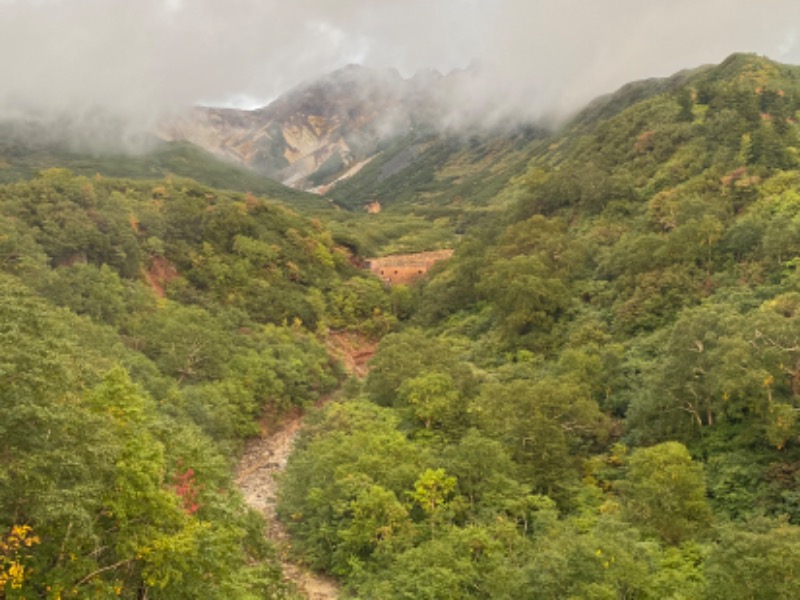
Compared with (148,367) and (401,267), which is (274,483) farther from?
(401,267)

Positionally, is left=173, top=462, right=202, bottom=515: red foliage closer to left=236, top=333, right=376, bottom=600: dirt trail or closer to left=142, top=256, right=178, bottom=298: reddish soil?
left=236, top=333, right=376, bottom=600: dirt trail

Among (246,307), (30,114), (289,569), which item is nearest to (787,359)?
(289,569)

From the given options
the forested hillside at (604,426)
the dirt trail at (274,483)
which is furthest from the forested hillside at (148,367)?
the forested hillside at (604,426)

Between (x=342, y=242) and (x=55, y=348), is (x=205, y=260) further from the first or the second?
(x=55, y=348)

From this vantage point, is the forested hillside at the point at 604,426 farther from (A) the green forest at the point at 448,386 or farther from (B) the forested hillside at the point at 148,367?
(B) the forested hillside at the point at 148,367

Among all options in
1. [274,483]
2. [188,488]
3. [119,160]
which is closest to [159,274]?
[274,483]

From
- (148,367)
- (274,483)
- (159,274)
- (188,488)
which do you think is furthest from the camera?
(159,274)

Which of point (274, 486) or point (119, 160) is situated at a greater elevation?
point (119, 160)
